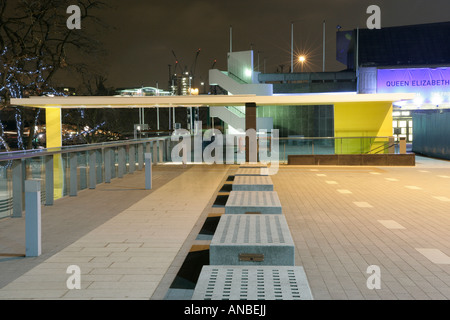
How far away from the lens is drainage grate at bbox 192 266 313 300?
4.17 metres

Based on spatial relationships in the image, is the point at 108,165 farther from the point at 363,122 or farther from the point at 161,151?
the point at 363,122

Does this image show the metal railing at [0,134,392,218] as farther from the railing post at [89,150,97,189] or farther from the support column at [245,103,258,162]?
the support column at [245,103,258,162]

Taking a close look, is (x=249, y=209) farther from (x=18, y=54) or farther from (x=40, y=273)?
(x=18, y=54)

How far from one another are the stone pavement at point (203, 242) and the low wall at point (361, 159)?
7.08m

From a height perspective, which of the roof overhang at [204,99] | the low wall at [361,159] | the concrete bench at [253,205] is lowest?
the concrete bench at [253,205]

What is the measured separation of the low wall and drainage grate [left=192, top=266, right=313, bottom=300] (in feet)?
57.0

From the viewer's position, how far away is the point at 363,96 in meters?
20.7

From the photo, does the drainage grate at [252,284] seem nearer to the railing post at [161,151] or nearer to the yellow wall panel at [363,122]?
the yellow wall panel at [363,122]

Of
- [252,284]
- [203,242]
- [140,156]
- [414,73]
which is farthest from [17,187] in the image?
[414,73]

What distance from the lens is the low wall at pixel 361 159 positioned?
21375mm

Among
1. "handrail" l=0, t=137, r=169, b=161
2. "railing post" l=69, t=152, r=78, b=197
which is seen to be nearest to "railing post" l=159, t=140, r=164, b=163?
"handrail" l=0, t=137, r=169, b=161

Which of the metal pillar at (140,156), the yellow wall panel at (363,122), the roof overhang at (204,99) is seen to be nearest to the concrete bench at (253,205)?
the roof overhang at (204,99)

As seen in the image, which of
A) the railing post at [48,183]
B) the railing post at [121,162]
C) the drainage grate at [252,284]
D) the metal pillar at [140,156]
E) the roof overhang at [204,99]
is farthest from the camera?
the metal pillar at [140,156]

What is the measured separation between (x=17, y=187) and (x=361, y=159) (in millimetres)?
15680
